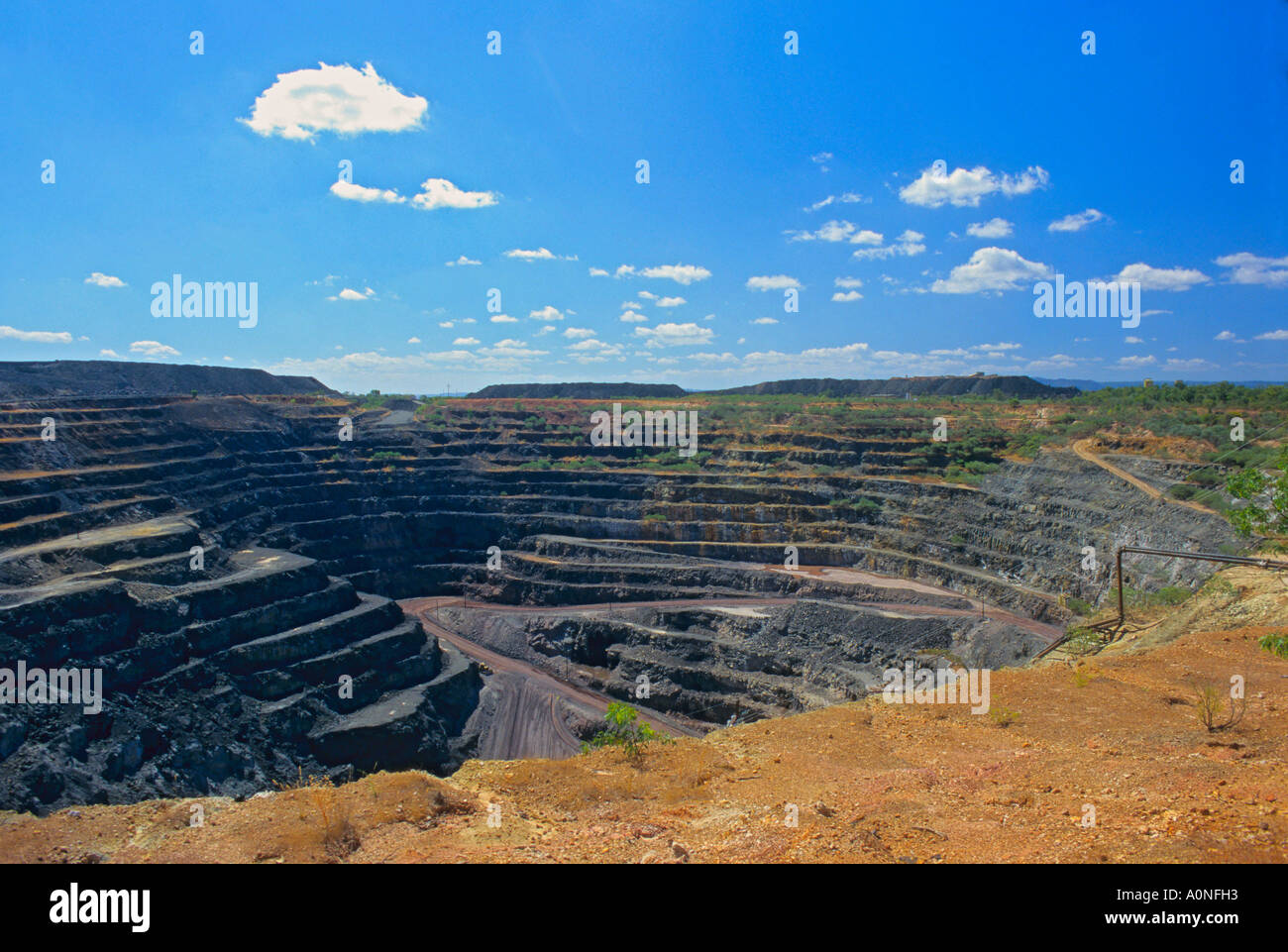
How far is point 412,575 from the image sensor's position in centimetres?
5572

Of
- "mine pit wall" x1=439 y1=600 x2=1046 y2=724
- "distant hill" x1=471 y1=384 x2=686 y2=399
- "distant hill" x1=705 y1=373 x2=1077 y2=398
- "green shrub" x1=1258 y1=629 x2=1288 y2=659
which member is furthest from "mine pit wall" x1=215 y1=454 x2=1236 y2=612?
"distant hill" x1=705 y1=373 x2=1077 y2=398

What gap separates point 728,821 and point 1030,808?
457 centimetres

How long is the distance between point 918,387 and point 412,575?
100132 millimetres

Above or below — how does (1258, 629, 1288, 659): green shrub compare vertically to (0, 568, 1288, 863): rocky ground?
above

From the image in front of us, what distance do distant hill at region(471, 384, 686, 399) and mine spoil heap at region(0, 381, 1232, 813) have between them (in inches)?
2126

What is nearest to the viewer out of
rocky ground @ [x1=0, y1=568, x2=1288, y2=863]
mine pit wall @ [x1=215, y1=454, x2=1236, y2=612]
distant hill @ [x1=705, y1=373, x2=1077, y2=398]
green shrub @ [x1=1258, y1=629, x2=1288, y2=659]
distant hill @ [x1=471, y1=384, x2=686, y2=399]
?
rocky ground @ [x1=0, y1=568, x2=1288, y2=863]

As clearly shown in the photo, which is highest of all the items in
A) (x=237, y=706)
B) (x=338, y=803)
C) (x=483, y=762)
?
(x=338, y=803)

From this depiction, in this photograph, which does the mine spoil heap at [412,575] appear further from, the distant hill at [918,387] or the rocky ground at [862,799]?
the distant hill at [918,387]

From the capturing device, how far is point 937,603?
40531mm

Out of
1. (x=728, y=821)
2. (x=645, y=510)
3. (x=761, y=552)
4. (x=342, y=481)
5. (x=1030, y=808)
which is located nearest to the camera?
(x=1030, y=808)

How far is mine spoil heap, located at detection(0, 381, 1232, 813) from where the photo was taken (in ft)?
95.1

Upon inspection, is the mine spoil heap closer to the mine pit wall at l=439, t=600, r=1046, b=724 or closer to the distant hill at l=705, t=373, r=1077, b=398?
the mine pit wall at l=439, t=600, r=1046, b=724

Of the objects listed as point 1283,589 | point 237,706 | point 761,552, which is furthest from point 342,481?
point 1283,589
